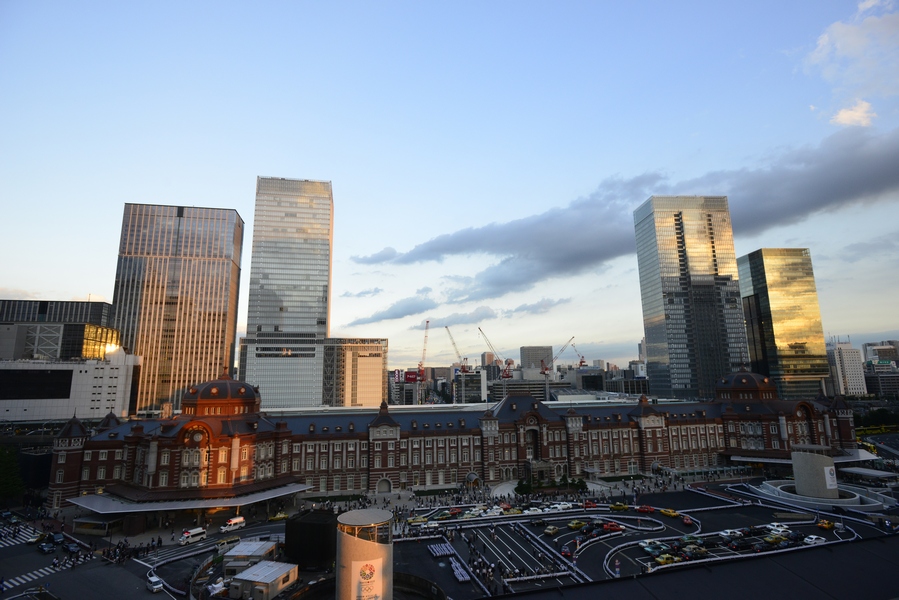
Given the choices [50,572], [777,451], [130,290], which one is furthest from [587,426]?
[130,290]

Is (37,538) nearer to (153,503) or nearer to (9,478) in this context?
(153,503)

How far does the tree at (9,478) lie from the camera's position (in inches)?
2980

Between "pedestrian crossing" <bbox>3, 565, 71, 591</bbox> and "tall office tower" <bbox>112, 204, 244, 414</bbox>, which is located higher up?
"tall office tower" <bbox>112, 204, 244, 414</bbox>

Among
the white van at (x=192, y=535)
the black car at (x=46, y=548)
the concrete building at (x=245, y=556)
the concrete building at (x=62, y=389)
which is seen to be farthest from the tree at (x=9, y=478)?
the concrete building at (x=62, y=389)

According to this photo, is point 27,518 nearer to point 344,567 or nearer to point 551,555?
point 344,567

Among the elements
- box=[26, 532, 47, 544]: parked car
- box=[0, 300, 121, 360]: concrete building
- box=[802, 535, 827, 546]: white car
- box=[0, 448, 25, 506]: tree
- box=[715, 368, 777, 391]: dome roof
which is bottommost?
box=[26, 532, 47, 544]: parked car

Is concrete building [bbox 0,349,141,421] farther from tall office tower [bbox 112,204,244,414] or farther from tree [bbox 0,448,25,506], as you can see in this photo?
tree [bbox 0,448,25,506]

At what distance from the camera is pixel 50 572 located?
51.7 meters

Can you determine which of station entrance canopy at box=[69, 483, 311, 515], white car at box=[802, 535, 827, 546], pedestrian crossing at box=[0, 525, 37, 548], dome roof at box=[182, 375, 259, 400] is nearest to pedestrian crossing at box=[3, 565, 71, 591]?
station entrance canopy at box=[69, 483, 311, 515]

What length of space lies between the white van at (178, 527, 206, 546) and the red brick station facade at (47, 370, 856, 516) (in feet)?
19.5

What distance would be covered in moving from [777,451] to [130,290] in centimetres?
22414

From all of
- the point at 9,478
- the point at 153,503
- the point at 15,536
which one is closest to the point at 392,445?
the point at 153,503

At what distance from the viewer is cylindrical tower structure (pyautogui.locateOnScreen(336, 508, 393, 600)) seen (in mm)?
30172

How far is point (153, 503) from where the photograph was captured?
68.6 m
